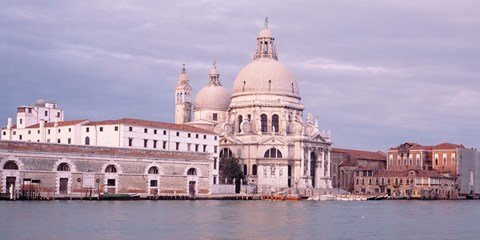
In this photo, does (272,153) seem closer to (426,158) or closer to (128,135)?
(128,135)

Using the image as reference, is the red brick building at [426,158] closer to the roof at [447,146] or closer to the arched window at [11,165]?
the roof at [447,146]

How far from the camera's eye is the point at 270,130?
96.1 metres

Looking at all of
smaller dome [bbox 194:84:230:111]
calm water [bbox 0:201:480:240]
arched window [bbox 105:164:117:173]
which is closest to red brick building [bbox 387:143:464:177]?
smaller dome [bbox 194:84:230:111]

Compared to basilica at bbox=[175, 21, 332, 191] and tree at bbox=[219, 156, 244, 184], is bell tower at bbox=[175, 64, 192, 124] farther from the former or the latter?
tree at bbox=[219, 156, 244, 184]

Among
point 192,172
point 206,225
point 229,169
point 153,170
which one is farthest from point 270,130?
point 206,225

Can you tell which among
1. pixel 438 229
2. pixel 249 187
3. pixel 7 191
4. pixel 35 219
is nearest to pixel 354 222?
pixel 438 229

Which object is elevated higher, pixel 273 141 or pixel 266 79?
pixel 266 79

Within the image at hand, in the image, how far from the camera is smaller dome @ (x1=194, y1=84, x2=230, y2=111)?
343 ft

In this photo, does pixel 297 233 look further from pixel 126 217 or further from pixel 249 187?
pixel 249 187

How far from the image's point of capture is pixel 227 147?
95.1 m

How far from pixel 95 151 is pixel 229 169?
24.3m

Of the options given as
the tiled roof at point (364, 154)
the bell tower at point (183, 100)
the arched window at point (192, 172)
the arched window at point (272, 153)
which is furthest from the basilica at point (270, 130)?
the arched window at point (192, 172)

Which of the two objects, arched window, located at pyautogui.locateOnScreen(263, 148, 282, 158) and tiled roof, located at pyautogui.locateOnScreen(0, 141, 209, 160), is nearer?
tiled roof, located at pyautogui.locateOnScreen(0, 141, 209, 160)

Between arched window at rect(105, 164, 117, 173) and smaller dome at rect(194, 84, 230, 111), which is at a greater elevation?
smaller dome at rect(194, 84, 230, 111)
